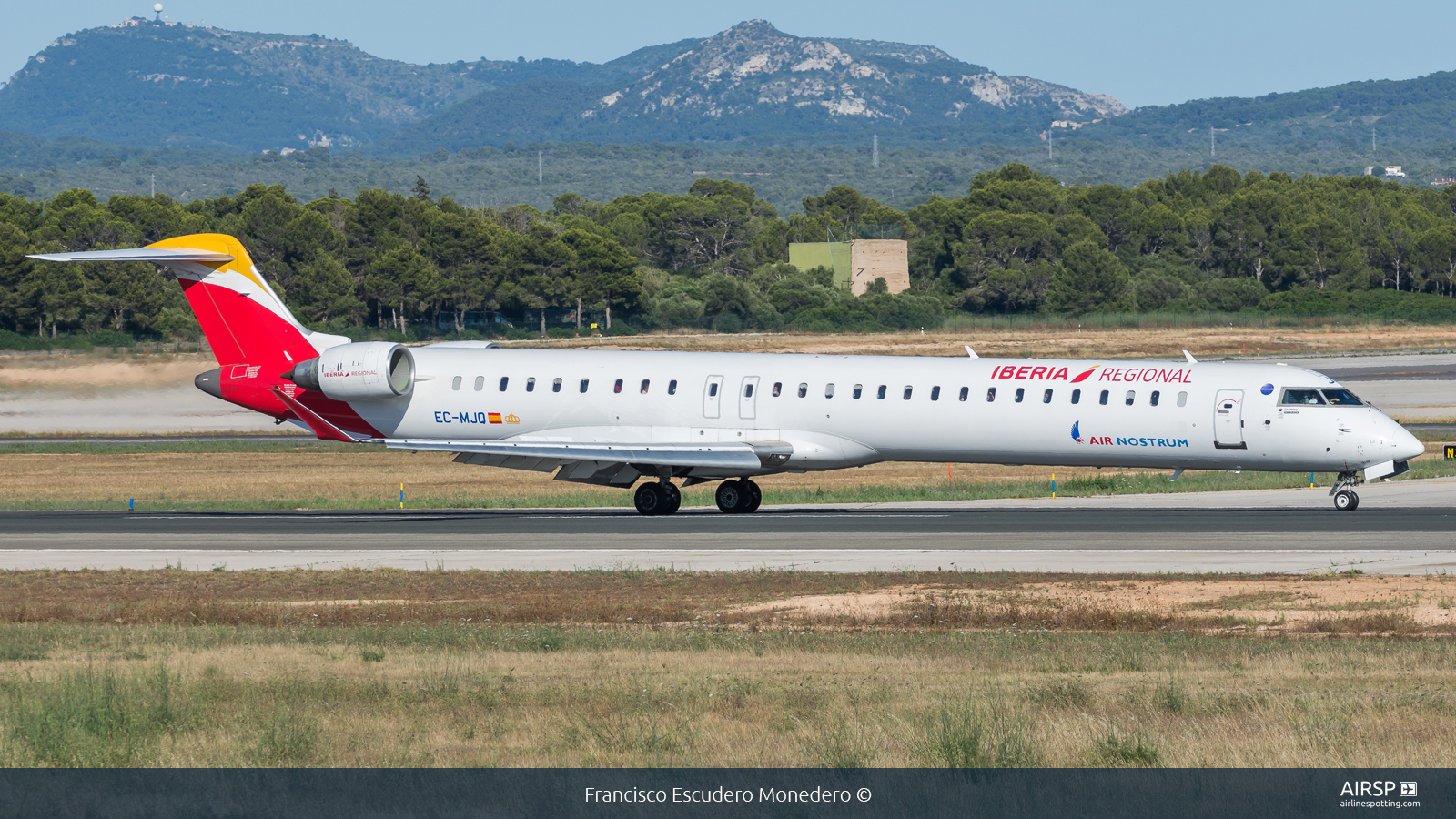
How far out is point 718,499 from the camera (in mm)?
34625

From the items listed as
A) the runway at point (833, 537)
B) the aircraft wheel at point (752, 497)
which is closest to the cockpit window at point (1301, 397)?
the runway at point (833, 537)

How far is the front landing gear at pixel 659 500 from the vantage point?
113 ft

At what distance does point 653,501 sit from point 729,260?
11840 cm

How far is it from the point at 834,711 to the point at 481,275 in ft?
345

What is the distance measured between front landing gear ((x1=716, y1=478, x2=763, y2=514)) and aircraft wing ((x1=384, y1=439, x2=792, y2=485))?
154cm

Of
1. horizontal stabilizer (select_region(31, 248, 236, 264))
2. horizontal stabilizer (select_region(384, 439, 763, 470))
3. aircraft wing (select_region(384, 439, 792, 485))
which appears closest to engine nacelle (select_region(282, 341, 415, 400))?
aircraft wing (select_region(384, 439, 792, 485))

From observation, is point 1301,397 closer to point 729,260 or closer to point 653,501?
point 653,501

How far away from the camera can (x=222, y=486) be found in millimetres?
46406

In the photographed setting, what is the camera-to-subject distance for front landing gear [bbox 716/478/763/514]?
34.4m

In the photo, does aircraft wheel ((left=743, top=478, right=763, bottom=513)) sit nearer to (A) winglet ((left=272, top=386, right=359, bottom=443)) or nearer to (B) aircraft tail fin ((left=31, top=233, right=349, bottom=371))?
(A) winglet ((left=272, top=386, right=359, bottom=443))

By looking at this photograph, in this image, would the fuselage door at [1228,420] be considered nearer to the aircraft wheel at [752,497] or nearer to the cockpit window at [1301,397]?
the cockpit window at [1301,397]

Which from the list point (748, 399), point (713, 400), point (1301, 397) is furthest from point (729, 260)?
point (1301, 397)
